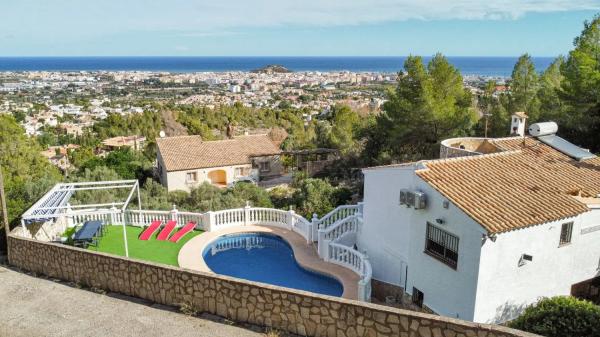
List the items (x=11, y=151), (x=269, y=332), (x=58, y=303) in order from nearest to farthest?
1. (x=269, y=332)
2. (x=58, y=303)
3. (x=11, y=151)

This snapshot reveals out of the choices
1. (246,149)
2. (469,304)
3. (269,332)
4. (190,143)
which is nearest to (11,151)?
(190,143)

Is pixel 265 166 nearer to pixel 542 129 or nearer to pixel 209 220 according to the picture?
pixel 209 220

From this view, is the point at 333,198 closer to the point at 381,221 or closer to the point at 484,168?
the point at 381,221

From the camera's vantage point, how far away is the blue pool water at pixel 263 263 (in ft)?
44.0

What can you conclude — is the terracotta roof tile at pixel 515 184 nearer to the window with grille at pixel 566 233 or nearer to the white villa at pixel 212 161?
the window with grille at pixel 566 233

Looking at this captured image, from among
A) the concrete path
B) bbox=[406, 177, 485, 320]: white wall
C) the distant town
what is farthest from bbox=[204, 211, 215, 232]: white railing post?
the distant town

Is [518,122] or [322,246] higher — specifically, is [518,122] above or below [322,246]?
above

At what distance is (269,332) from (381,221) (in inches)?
242

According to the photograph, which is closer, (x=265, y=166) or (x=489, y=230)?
(x=489, y=230)

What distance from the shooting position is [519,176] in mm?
11492

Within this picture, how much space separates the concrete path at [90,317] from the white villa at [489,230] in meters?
4.84

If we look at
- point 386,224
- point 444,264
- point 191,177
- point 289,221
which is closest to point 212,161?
point 191,177

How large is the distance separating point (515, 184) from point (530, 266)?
6.71 ft

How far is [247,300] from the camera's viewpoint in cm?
796
